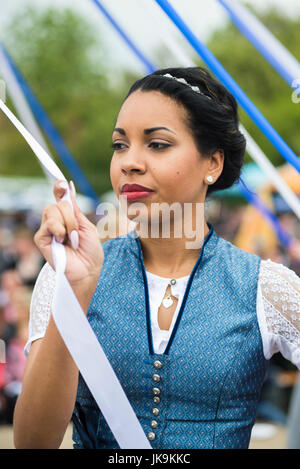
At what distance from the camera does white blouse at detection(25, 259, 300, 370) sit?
152 centimetres

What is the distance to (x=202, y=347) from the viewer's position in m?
1.48

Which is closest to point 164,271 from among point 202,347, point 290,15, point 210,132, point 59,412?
point 202,347

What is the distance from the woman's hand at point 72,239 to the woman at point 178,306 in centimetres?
24

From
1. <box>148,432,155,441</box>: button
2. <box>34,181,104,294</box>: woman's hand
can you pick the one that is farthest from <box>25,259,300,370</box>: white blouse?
<box>34,181,104,294</box>: woman's hand

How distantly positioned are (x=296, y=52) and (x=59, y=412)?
20565 millimetres

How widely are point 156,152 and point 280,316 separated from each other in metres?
0.53

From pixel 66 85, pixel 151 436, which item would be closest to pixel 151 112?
pixel 151 436

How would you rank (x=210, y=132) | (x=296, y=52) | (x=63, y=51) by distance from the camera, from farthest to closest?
1. (x=296, y=52)
2. (x=63, y=51)
3. (x=210, y=132)

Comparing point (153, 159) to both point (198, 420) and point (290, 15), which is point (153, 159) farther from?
point (290, 15)

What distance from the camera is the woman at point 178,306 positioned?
1462 mm

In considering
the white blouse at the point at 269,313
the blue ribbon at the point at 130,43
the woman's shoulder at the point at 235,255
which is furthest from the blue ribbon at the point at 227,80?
the blue ribbon at the point at 130,43

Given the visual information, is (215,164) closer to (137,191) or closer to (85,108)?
(137,191)

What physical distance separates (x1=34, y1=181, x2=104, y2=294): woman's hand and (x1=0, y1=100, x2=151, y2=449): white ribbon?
0.02 metres

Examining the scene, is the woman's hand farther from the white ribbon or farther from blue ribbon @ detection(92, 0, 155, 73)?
blue ribbon @ detection(92, 0, 155, 73)
